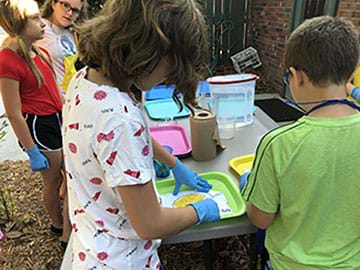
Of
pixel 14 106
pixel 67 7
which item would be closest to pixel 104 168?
pixel 14 106

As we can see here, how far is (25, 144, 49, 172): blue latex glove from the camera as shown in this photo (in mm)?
1832

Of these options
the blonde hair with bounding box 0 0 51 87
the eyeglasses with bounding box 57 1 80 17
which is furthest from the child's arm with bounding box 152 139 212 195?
the eyeglasses with bounding box 57 1 80 17

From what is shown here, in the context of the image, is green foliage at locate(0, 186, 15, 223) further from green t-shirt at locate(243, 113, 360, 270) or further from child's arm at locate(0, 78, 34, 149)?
green t-shirt at locate(243, 113, 360, 270)

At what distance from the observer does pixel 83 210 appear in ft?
2.98

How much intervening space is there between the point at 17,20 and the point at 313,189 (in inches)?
65.8

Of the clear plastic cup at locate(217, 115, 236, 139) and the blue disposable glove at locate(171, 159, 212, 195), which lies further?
the clear plastic cup at locate(217, 115, 236, 139)

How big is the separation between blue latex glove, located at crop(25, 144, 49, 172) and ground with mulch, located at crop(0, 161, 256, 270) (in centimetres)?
72

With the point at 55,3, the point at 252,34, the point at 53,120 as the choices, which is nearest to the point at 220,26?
the point at 252,34

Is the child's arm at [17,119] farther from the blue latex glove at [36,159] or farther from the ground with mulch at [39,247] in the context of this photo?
the ground with mulch at [39,247]

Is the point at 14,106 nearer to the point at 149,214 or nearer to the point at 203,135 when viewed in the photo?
the point at 203,135

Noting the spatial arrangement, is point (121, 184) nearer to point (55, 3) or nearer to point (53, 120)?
point (53, 120)

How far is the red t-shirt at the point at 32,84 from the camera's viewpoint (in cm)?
171

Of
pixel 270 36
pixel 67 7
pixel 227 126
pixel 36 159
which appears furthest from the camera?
pixel 270 36

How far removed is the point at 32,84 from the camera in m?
1.85
